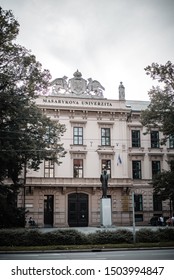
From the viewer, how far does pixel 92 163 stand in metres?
28.8

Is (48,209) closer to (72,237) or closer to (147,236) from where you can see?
(72,237)

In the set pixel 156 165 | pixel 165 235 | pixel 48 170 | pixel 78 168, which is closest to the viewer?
pixel 165 235

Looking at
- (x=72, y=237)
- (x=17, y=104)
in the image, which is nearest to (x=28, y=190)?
(x=17, y=104)

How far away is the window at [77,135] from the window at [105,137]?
1947 mm

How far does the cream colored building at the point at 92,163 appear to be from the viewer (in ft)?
90.6

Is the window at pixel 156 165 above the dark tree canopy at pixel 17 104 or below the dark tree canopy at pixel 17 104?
below

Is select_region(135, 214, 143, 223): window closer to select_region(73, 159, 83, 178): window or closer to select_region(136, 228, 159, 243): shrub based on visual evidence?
select_region(73, 159, 83, 178): window

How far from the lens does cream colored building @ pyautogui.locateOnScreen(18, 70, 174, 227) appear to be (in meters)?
27.6

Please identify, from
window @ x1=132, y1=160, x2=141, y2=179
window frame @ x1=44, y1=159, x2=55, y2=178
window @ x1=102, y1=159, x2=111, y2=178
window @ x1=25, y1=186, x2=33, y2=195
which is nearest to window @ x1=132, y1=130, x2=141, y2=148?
window @ x1=132, y1=160, x2=141, y2=179

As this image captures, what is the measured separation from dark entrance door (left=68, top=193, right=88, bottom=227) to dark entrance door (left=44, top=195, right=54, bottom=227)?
1.54 meters

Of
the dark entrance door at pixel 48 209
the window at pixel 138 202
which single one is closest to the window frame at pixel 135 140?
the window at pixel 138 202

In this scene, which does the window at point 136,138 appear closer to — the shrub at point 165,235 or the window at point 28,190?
the window at point 28,190

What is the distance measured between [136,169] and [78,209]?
255 inches
